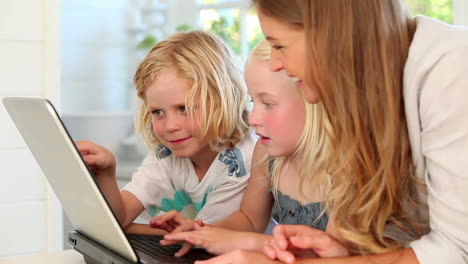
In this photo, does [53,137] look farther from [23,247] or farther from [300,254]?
[23,247]

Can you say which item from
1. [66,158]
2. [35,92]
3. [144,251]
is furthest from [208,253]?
[35,92]

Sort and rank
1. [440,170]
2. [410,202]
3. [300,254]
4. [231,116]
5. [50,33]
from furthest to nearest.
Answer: [50,33]
[231,116]
[300,254]
[410,202]
[440,170]

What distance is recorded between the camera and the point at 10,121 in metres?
2.31

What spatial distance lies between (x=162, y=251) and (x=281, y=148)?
31 centimetres

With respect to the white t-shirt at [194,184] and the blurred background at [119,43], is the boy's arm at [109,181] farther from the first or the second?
the blurred background at [119,43]

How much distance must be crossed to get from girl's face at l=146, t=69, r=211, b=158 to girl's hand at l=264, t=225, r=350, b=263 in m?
0.54

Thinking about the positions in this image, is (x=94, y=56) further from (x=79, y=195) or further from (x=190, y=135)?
(x=79, y=195)

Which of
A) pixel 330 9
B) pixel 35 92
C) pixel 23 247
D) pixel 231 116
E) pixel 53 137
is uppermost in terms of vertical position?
pixel 330 9

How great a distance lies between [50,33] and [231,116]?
90 centimetres

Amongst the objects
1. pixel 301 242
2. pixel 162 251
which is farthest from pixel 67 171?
pixel 301 242

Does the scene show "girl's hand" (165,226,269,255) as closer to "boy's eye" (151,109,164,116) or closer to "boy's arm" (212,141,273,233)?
"boy's arm" (212,141,273,233)

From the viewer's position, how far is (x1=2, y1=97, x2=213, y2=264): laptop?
3.36 feet

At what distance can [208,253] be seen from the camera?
1.27 meters

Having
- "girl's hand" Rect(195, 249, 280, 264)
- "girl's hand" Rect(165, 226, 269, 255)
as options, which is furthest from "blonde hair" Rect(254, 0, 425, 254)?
"girl's hand" Rect(165, 226, 269, 255)
